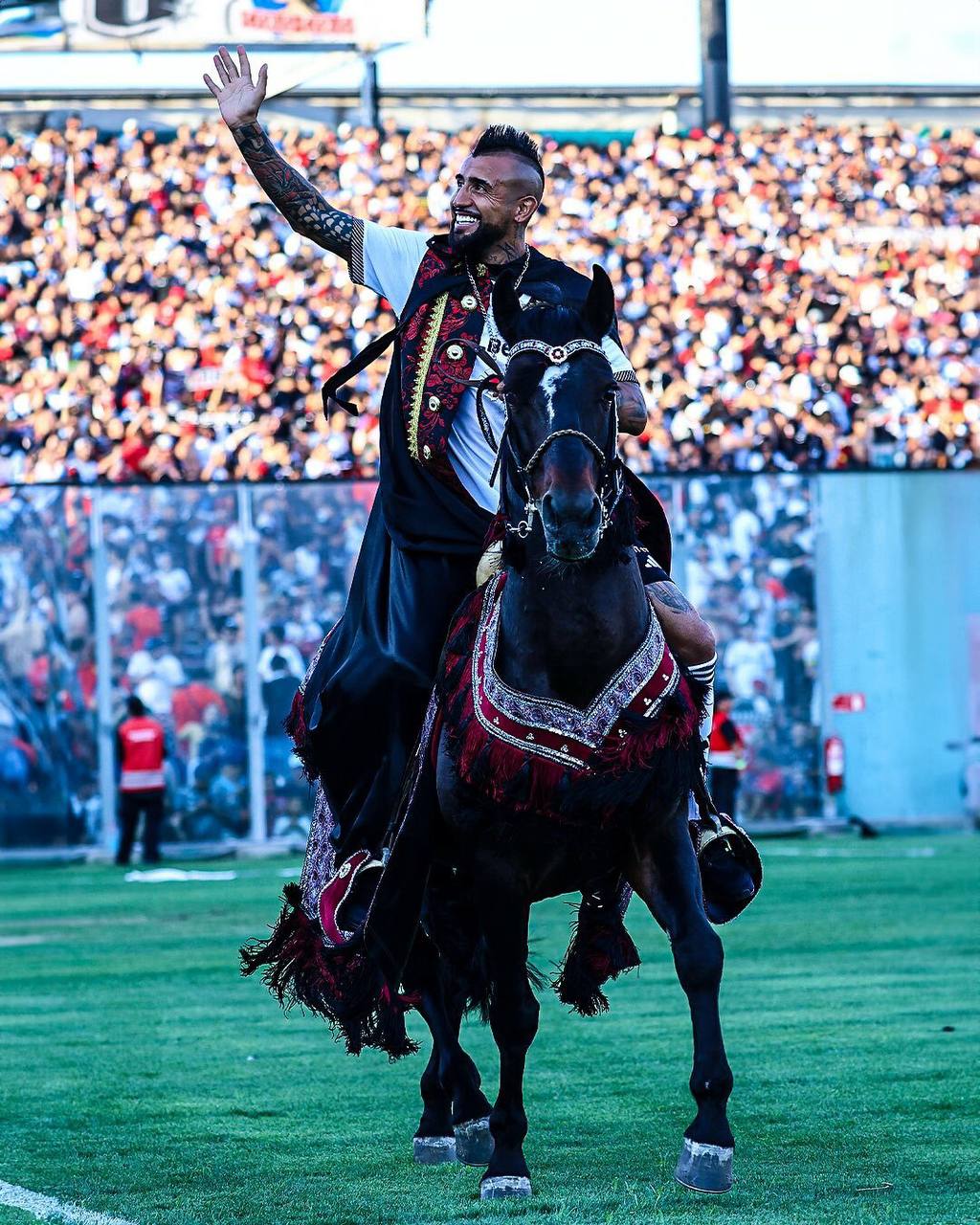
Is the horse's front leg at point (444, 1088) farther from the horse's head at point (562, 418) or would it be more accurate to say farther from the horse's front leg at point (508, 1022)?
the horse's head at point (562, 418)

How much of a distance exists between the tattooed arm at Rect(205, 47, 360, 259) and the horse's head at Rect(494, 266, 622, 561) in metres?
1.05

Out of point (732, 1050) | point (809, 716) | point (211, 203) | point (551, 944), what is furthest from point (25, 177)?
point (732, 1050)

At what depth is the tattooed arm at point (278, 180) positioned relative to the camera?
21.4 feet

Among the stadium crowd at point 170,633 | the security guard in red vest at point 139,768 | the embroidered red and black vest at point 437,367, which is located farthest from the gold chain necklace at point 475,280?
the stadium crowd at point 170,633

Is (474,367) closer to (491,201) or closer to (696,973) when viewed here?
(491,201)

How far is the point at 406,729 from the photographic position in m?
6.43

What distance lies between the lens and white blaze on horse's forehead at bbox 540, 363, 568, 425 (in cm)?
531

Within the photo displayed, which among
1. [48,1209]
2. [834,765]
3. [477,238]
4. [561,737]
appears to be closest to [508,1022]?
[561,737]

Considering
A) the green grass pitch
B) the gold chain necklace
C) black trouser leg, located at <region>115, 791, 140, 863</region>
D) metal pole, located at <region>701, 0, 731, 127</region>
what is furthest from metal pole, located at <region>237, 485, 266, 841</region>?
the gold chain necklace

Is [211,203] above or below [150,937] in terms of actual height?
above

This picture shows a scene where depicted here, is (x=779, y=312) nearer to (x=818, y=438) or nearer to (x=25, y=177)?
(x=818, y=438)

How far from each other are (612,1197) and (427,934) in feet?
4.42

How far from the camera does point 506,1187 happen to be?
560cm

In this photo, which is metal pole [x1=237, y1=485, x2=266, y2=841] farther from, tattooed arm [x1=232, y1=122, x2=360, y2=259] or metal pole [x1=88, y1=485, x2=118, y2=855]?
tattooed arm [x1=232, y1=122, x2=360, y2=259]
